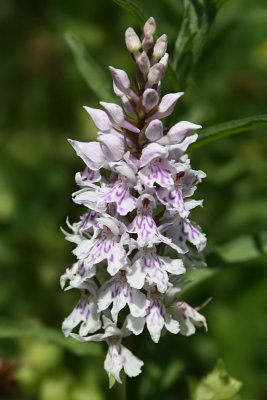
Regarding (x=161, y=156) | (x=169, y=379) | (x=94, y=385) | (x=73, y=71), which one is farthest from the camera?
(x=73, y=71)

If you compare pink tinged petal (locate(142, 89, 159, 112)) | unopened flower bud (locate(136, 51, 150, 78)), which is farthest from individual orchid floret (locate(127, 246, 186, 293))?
unopened flower bud (locate(136, 51, 150, 78))

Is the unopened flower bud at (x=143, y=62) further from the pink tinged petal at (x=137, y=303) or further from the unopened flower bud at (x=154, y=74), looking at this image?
the pink tinged petal at (x=137, y=303)

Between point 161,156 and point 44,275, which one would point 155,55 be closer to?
point 161,156

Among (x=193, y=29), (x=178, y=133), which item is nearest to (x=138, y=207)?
(x=178, y=133)

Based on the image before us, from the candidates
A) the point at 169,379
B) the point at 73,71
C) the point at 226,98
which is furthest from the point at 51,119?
the point at 169,379

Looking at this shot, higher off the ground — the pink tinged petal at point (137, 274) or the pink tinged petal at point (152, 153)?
the pink tinged petal at point (152, 153)

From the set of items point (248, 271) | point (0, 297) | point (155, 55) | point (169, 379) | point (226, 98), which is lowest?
point (0, 297)

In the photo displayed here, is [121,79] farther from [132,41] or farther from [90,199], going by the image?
[90,199]

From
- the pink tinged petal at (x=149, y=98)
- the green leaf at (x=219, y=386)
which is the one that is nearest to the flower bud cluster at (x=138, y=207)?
the pink tinged petal at (x=149, y=98)
